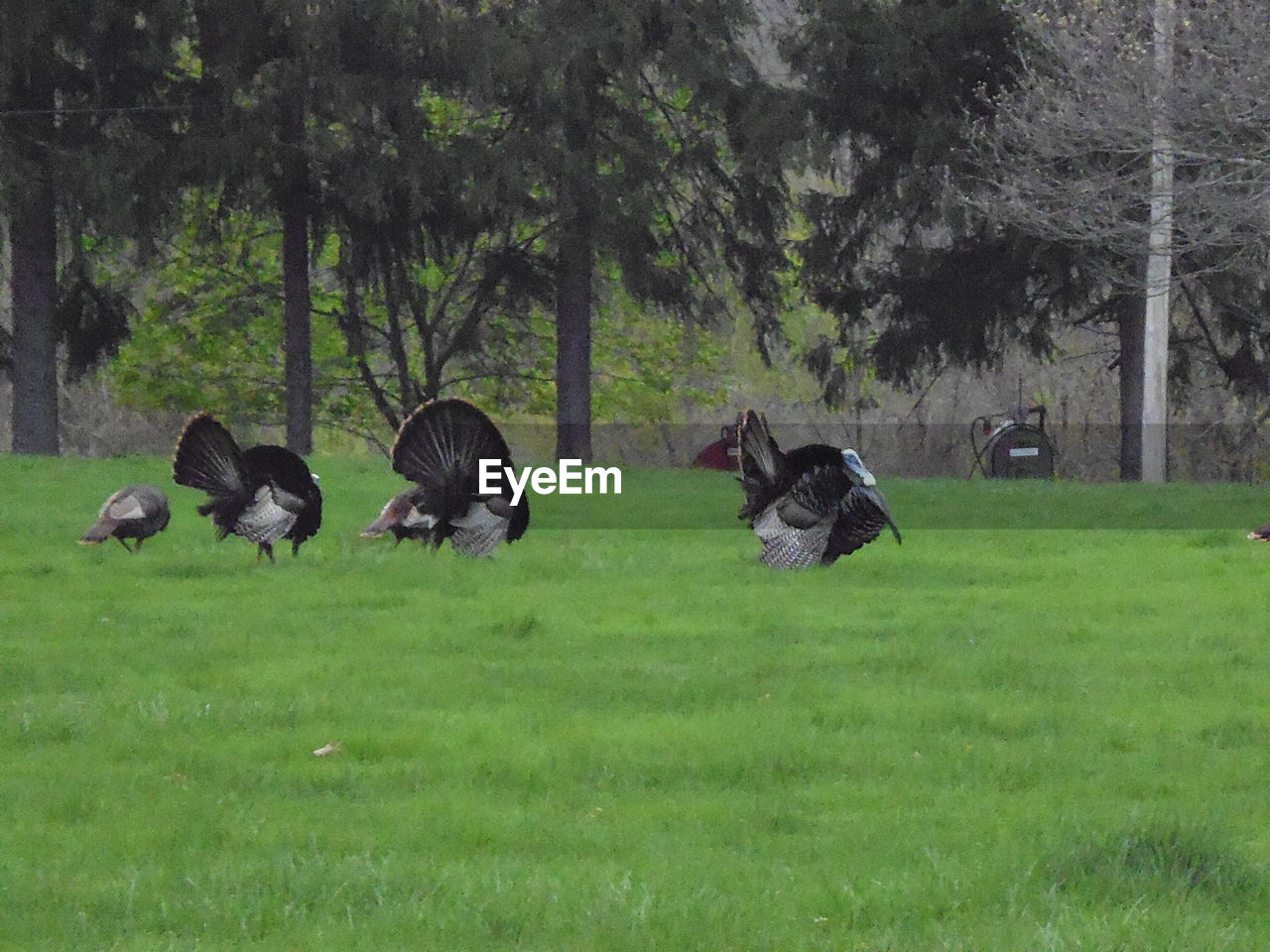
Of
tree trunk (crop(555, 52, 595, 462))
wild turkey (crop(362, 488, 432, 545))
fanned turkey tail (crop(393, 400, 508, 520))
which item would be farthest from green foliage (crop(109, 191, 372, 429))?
fanned turkey tail (crop(393, 400, 508, 520))

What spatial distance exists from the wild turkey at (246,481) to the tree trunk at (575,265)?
47.2ft

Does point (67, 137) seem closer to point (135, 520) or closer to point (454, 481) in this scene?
point (135, 520)

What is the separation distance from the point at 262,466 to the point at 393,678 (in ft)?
17.8

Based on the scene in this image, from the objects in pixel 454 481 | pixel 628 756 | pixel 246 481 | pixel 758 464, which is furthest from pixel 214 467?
pixel 628 756

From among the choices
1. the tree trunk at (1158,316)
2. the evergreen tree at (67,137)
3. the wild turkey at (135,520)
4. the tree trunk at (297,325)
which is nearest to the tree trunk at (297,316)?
the tree trunk at (297,325)

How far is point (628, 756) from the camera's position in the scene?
23.8 ft

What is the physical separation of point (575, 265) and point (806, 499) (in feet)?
52.6

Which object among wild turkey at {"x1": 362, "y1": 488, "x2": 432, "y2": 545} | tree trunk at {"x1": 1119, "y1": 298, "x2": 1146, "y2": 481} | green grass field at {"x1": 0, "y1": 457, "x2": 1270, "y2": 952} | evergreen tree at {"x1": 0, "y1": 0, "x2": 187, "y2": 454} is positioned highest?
evergreen tree at {"x1": 0, "y1": 0, "x2": 187, "y2": 454}

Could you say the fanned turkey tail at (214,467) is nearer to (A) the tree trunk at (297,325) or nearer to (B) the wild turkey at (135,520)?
(B) the wild turkey at (135,520)

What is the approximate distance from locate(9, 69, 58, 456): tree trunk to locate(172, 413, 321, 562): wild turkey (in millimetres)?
13874

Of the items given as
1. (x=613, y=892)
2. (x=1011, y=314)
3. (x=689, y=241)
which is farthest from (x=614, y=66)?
(x=613, y=892)

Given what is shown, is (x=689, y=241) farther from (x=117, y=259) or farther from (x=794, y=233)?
(x=117, y=259)

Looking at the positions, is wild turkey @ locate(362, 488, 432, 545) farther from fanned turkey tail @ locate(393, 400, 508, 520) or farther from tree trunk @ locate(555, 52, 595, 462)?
tree trunk @ locate(555, 52, 595, 462)

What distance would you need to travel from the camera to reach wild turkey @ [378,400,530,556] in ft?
44.5
